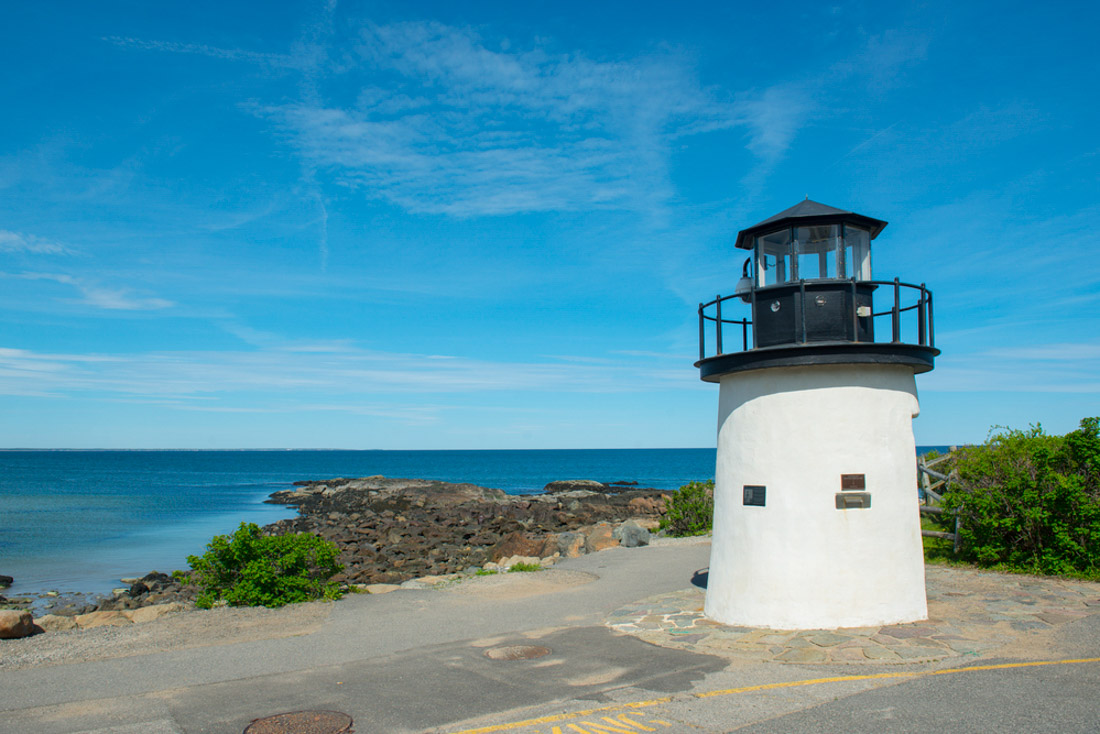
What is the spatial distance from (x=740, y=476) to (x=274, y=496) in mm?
62918

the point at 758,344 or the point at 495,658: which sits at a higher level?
the point at 758,344

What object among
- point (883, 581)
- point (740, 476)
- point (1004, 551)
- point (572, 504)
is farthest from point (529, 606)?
point (572, 504)

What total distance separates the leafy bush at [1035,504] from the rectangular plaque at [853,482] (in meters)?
5.03

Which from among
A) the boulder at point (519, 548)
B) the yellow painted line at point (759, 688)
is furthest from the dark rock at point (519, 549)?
the yellow painted line at point (759, 688)

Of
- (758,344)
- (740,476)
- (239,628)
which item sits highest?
(758,344)

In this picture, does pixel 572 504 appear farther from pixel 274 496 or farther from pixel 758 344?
pixel 758 344

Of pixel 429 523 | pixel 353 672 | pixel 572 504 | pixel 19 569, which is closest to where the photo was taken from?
pixel 353 672

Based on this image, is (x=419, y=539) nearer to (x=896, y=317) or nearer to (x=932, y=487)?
(x=932, y=487)

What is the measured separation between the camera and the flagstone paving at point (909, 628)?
7980 mm

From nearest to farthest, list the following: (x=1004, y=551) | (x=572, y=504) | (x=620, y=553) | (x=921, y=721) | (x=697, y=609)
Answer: (x=921, y=721) → (x=697, y=609) → (x=1004, y=551) → (x=620, y=553) → (x=572, y=504)

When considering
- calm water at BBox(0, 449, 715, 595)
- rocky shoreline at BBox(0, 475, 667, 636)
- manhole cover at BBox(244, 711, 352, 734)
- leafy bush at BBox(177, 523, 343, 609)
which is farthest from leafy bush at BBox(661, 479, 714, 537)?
calm water at BBox(0, 449, 715, 595)

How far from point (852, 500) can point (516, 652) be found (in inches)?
178

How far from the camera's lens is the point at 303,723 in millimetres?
6340

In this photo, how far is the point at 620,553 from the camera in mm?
17062
